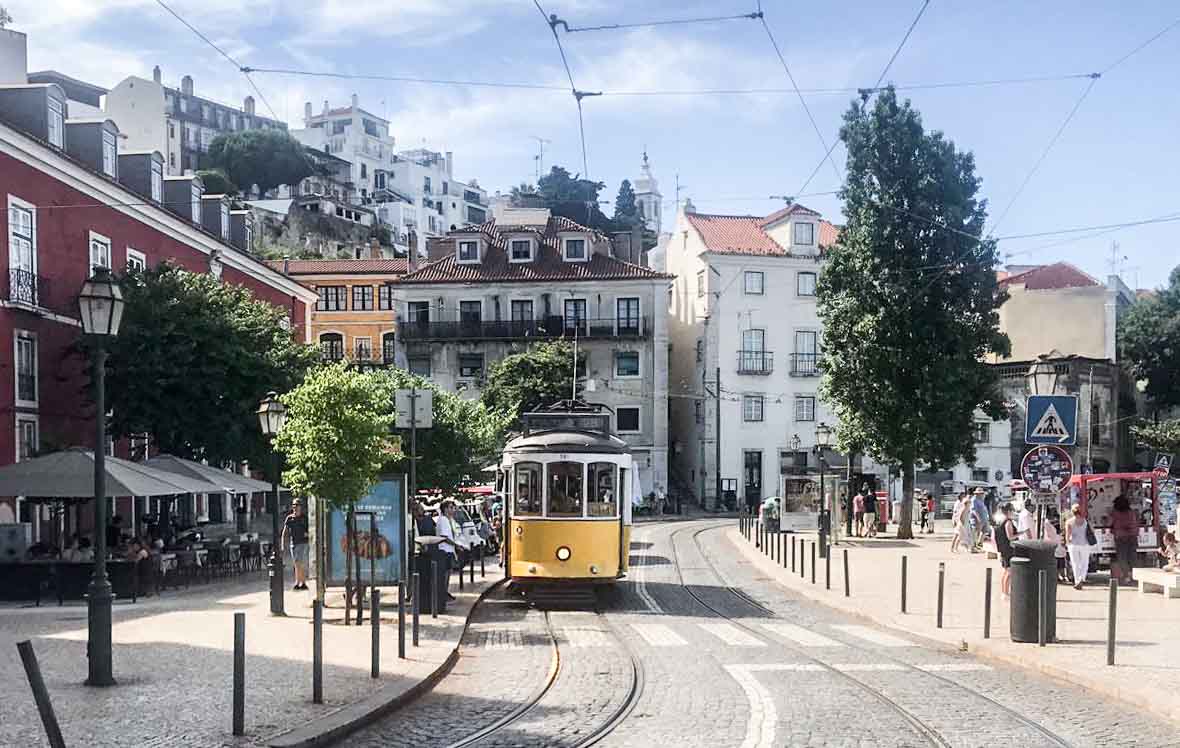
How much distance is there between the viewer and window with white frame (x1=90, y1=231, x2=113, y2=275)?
3178cm

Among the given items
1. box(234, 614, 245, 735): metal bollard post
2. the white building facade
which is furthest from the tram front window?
the white building facade

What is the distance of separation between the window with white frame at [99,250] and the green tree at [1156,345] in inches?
1952

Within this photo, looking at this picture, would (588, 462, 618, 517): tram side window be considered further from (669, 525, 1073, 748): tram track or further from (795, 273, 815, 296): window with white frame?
(795, 273, 815, 296): window with white frame

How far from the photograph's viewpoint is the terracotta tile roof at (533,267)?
201ft

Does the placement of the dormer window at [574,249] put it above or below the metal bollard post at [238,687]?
above

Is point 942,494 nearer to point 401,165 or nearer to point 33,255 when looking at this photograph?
point 33,255

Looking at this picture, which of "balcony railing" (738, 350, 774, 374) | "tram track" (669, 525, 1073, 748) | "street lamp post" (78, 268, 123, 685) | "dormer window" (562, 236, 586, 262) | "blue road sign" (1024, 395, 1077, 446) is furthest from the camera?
"dormer window" (562, 236, 586, 262)

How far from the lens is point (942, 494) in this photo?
2381 inches

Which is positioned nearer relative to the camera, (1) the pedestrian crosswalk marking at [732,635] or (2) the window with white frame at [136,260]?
(1) the pedestrian crosswalk marking at [732,635]

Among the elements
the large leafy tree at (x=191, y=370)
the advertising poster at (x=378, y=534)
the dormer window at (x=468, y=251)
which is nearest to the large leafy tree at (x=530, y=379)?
the dormer window at (x=468, y=251)

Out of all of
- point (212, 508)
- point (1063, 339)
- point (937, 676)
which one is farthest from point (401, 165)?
point (937, 676)

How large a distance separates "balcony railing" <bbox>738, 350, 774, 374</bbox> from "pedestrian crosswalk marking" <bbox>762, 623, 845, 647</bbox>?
44927 mm

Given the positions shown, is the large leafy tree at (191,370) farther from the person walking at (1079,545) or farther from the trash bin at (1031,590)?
the trash bin at (1031,590)

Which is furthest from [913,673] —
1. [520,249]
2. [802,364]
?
[520,249]
